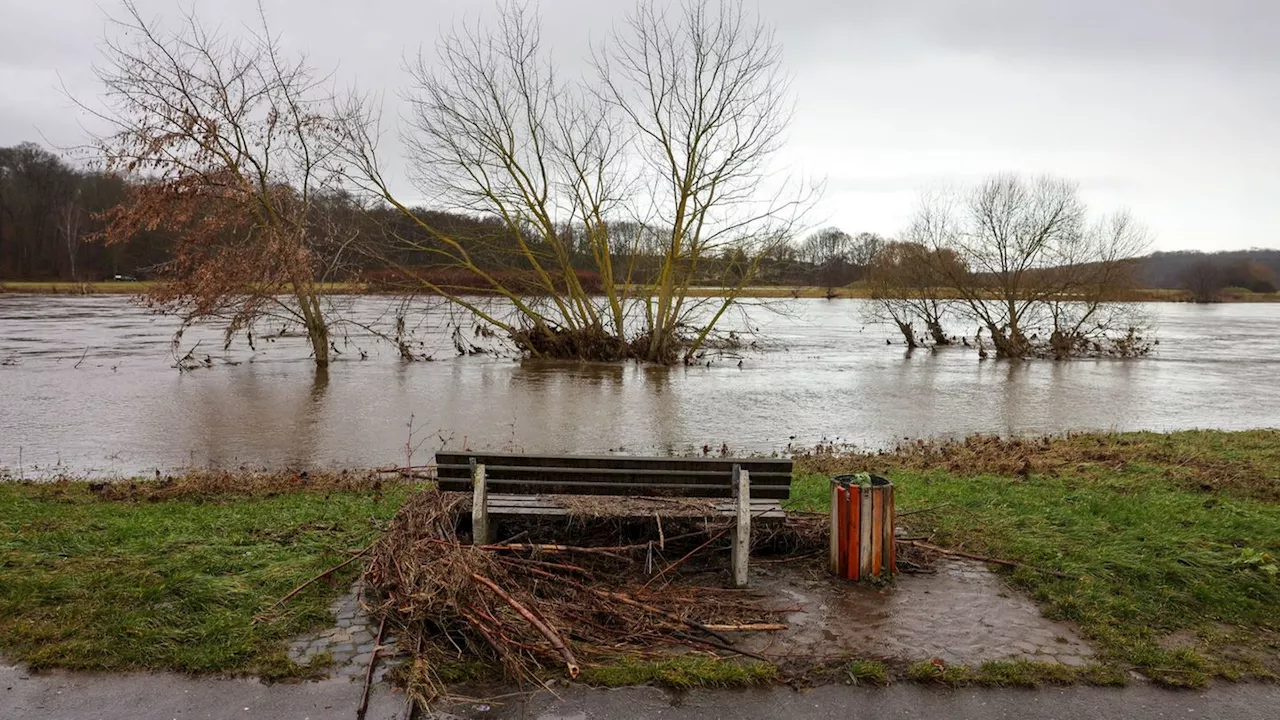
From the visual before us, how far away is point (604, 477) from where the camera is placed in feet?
18.9

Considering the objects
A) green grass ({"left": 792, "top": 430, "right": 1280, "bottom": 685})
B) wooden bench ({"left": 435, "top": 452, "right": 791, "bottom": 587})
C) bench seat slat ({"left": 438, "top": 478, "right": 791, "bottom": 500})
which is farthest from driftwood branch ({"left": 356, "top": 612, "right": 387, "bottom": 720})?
green grass ({"left": 792, "top": 430, "right": 1280, "bottom": 685})

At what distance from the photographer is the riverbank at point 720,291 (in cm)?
2414

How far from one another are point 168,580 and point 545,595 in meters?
2.28

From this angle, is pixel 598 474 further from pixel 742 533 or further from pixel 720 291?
pixel 720 291

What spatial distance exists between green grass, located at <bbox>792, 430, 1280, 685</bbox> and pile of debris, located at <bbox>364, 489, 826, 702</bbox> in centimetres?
188

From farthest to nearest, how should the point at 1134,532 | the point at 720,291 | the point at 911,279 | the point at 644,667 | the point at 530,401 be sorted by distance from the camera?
the point at 911,279, the point at 720,291, the point at 530,401, the point at 1134,532, the point at 644,667

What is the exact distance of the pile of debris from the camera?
440 cm

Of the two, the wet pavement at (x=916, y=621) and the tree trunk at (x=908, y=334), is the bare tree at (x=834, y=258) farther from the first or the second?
the wet pavement at (x=916, y=621)

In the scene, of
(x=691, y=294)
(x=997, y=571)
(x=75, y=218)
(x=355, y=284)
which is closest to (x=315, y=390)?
(x=355, y=284)

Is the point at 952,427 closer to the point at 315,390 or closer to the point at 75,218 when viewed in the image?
the point at 315,390

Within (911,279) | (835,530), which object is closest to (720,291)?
(911,279)

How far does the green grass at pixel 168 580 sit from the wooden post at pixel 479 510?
914 mm

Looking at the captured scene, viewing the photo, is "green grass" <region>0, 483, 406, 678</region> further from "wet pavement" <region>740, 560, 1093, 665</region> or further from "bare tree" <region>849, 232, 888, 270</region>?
"bare tree" <region>849, 232, 888, 270</region>

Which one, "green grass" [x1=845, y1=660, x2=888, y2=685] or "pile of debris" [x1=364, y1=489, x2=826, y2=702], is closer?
"green grass" [x1=845, y1=660, x2=888, y2=685]
